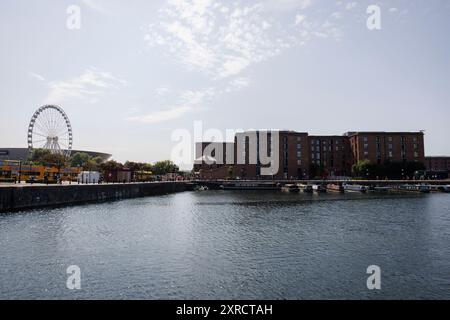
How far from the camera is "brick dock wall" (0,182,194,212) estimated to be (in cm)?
4750

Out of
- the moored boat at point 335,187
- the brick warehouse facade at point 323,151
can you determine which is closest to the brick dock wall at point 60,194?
the moored boat at point 335,187

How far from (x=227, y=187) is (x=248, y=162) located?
1067 inches

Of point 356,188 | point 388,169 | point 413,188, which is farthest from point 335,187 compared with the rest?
point 388,169

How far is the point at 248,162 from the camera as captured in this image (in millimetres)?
161875

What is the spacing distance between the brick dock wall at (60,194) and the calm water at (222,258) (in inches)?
333

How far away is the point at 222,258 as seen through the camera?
2362 cm

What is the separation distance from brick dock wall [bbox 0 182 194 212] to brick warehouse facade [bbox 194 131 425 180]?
76.4 metres

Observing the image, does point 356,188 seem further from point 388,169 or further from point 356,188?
point 388,169

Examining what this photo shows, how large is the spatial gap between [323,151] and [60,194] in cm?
14141

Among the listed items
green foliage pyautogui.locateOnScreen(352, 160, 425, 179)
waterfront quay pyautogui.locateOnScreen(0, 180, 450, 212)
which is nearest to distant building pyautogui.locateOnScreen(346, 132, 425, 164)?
green foliage pyautogui.locateOnScreen(352, 160, 425, 179)

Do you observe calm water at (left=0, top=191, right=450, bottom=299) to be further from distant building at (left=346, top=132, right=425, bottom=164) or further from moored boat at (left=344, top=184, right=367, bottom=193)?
distant building at (left=346, top=132, right=425, bottom=164)

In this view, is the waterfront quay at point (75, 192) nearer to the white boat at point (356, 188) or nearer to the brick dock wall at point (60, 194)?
the brick dock wall at point (60, 194)

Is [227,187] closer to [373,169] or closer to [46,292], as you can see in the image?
[373,169]
